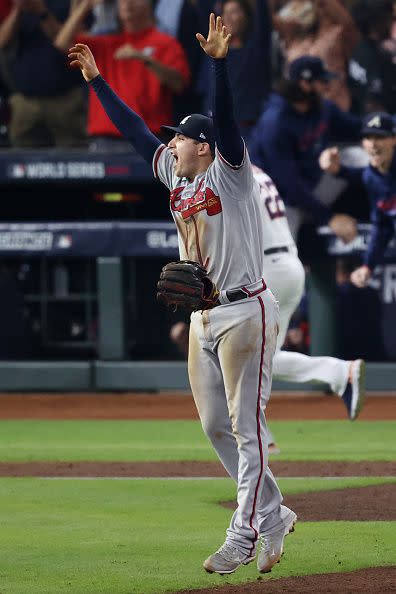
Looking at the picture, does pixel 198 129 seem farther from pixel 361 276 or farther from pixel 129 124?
pixel 361 276

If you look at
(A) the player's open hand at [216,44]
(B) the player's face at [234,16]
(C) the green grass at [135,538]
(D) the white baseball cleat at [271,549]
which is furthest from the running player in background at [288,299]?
(A) the player's open hand at [216,44]

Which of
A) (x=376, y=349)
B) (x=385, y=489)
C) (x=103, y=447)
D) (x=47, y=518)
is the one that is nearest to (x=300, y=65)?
(x=376, y=349)

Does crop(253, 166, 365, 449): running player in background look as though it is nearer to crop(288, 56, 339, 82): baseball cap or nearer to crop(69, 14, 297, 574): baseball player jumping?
crop(288, 56, 339, 82): baseball cap

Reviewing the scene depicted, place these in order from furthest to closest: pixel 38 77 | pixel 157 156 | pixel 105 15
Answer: pixel 38 77 < pixel 105 15 < pixel 157 156

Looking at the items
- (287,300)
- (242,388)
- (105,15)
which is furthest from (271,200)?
(105,15)

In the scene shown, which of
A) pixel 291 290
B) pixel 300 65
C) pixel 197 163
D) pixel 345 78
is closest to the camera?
pixel 197 163

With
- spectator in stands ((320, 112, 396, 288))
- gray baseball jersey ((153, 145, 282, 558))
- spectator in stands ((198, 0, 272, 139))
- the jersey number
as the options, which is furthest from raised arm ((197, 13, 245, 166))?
spectator in stands ((198, 0, 272, 139))

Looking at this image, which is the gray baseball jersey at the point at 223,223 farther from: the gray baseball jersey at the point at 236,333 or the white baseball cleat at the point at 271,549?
the white baseball cleat at the point at 271,549

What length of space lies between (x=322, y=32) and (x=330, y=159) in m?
1.26

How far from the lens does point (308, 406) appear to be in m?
11.7

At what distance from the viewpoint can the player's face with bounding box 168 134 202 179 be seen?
17.2ft

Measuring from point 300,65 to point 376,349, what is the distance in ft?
9.10

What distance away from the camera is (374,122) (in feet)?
35.8

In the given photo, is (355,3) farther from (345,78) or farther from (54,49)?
(54,49)
